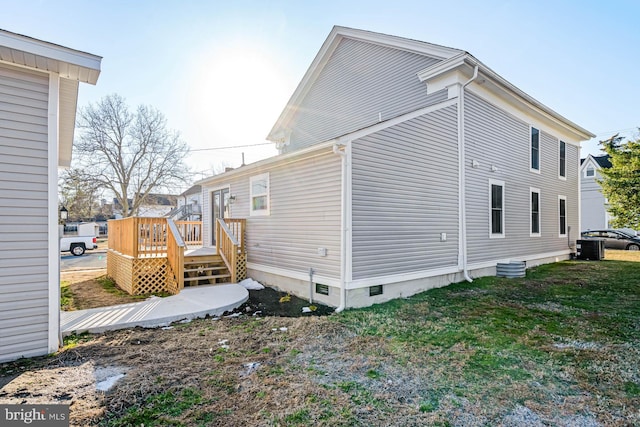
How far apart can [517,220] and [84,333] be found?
11365 mm

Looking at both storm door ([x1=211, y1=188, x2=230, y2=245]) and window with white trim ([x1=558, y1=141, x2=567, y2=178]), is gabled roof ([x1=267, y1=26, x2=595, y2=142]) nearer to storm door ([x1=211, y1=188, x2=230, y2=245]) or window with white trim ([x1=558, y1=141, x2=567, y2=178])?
window with white trim ([x1=558, y1=141, x2=567, y2=178])

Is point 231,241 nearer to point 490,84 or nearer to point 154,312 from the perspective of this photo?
point 154,312

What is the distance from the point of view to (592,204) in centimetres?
2478

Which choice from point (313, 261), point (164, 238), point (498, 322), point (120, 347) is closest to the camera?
point (120, 347)

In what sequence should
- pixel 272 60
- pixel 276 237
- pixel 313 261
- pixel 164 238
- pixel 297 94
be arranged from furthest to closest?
pixel 297 94 < pixel 272 60 < pixel 164 238 < pixel 276 237 < pixel 313 261

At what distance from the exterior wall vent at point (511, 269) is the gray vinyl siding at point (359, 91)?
5029mm

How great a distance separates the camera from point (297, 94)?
1222 cm

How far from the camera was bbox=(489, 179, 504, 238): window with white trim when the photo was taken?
9.28 meters

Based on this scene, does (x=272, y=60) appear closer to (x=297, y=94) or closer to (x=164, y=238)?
(x=297, y=94)

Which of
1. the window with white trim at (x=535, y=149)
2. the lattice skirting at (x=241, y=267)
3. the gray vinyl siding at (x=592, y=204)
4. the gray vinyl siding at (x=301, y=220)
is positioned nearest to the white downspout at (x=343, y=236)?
the gray vinyl siding at (x=301, y=220)

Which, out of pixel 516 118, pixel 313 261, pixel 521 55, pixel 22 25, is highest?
pixel 521 55

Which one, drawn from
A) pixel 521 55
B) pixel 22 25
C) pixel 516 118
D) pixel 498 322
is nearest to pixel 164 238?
pixel 22 25

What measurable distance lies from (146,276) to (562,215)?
48.3ft

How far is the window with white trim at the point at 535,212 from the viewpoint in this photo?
1109 centimetres
